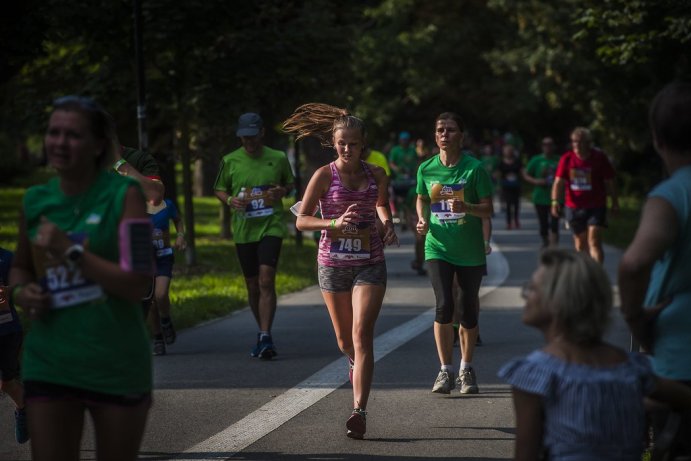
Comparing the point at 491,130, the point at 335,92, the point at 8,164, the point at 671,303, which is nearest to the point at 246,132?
the point at 671,303

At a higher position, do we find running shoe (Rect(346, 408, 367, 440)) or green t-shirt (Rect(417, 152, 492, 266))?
green t-shirt (Rect(417, 152, 492, 266))

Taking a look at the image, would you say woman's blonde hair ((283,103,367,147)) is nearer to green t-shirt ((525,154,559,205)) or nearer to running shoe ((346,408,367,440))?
running shoe ((346,408,367,440))

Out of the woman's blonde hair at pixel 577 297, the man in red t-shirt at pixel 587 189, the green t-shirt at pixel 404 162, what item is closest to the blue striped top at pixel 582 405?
the woman's blonde hair at pixel 577 297

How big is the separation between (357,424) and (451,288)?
185cm

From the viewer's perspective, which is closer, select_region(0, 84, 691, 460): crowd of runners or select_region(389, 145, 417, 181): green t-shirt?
select_region(0, 84, 691, 460): crowd of runners

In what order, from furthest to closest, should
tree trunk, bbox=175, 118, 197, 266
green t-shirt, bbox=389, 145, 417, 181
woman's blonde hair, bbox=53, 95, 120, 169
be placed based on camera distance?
green t-shirt, bbox=389, 145, 417, 181 → tree trunk, bbox=175, 118, 197, 266 → woman's blonde hair, bbox=53, 95, 120, 169

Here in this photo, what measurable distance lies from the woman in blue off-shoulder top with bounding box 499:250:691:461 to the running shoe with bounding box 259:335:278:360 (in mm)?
7066

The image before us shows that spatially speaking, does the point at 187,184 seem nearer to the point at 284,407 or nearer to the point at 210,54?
the point at 210,54

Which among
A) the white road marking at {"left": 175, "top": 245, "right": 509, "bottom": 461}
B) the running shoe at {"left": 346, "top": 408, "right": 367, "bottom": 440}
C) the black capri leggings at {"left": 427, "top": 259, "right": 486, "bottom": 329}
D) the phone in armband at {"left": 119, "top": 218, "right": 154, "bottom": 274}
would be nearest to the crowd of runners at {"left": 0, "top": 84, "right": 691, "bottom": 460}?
the phone in armband at {"left": 119, "top": 218, "right": 154, "bottom": 274}

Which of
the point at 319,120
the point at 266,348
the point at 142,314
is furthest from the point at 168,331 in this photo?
the point at 142,314

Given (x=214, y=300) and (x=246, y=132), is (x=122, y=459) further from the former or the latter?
(x=214, y=300)

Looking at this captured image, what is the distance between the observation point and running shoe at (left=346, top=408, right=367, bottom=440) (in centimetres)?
758

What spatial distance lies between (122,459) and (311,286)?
13.0m

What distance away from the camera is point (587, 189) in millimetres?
16156
